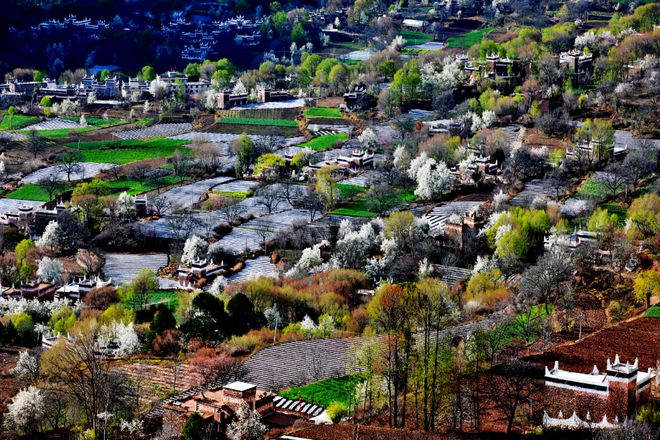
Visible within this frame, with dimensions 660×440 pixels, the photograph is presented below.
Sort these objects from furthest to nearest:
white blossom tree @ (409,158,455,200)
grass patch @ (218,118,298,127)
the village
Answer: grass patch @ (218,118,298,127) < white blossom tree @ (409,158,455,200) < the village

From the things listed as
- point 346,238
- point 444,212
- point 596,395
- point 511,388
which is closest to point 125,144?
point 444,212

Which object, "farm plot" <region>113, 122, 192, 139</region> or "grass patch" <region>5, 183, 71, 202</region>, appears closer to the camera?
"grass patch" <region>5, 183, 71, 202</region>

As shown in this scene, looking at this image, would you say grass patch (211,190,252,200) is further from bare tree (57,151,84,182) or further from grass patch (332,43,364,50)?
grass patch (332,43,364,50)

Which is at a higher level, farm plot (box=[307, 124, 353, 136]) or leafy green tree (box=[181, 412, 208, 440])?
leafy green tree (box=[181, 412, 208, 440])

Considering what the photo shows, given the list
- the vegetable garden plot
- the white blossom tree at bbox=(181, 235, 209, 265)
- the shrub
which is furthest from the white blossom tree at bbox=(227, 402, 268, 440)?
the white blossom tree at bbox=(181, 235, 209, 265)

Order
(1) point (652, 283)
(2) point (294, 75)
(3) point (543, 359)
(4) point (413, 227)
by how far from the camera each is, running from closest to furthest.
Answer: (3) point (543, 359), (1) point (652, 283), (4) point (413, 227), (2) point (294, 75)

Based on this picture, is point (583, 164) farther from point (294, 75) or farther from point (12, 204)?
point (294, 75)

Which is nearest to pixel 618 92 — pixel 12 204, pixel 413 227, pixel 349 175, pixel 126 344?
pixel 349 175
